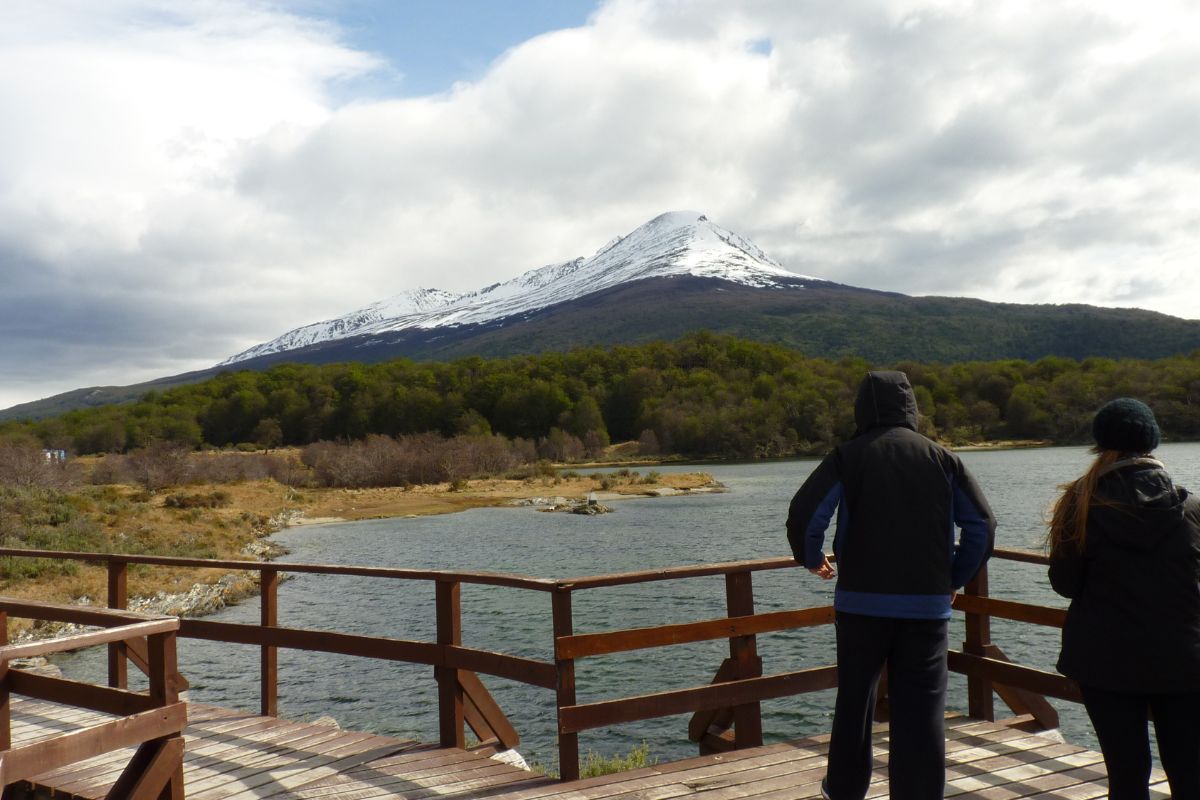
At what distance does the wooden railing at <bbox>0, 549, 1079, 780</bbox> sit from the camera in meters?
5.18

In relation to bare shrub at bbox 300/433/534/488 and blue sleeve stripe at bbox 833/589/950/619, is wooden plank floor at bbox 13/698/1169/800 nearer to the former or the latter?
blue sleeve stripe at bbox 833/589/950/619

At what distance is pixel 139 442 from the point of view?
4085 inches

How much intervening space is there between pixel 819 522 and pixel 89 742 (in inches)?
128

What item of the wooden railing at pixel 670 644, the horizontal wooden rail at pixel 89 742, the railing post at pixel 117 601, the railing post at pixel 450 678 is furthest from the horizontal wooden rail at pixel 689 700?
the railing post at pixel 117 601

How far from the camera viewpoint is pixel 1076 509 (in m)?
3.57

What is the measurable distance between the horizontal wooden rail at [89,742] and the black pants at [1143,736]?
390cm

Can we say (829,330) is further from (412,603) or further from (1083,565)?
(1083,565)

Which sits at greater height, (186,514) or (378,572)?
(378,572)

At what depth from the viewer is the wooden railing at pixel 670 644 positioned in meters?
5.18

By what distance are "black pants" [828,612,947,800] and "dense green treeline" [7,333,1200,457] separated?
9659 centimetres

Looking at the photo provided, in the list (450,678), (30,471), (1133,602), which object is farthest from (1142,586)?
(30,471)

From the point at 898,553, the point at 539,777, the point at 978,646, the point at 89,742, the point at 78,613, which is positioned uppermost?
the point at 898,553

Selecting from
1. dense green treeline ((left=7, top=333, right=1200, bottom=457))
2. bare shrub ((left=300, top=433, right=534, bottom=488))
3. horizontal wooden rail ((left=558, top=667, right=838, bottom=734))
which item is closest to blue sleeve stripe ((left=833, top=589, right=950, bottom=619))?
horizontal wooden rail ((left=558, top=667, right=838, bottom=734))

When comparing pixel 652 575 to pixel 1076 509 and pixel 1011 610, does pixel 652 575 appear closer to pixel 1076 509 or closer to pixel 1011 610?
pixel 1011 610
